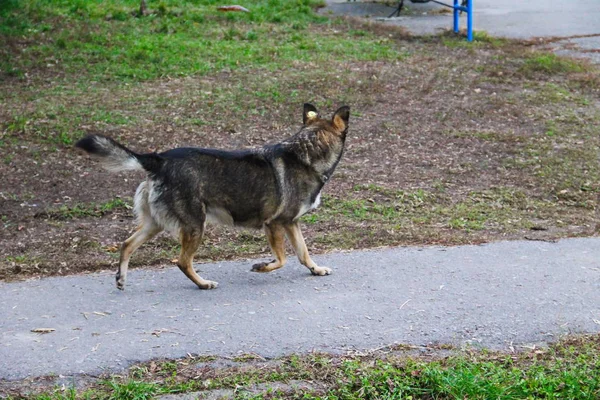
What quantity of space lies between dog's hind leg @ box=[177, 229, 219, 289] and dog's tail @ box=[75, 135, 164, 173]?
0.52m

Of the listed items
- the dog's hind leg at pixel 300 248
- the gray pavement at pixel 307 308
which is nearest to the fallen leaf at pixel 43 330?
the gray pavement at pixel 307 308

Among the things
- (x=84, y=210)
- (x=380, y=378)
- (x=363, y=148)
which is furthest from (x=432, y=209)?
(x=380, y=378)

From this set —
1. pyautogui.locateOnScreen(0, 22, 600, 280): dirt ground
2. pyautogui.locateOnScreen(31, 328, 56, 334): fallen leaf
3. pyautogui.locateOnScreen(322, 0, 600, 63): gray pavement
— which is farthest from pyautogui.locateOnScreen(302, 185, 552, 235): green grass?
pyautogui.locateOnScreen(322, 0, 600, 63): gray pavement

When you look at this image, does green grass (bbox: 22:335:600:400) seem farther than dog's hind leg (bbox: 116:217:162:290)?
No

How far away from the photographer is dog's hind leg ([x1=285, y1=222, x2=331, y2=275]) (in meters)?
6.42

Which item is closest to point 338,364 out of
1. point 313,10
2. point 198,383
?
point 198,383

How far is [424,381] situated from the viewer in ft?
15.5

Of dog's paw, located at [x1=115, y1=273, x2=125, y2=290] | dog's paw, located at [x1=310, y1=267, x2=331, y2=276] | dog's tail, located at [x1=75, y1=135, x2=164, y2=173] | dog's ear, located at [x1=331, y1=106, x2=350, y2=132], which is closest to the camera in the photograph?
dog's tail, located at [x1=75, y1=135, x2=164, y2=173]

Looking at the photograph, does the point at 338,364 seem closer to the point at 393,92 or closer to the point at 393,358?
the point at 393,358

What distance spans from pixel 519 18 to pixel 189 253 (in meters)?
14.7

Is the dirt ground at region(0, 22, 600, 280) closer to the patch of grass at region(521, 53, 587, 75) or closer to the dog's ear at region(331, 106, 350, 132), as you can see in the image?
the patch of grass at region(521, 53, 587, 75)

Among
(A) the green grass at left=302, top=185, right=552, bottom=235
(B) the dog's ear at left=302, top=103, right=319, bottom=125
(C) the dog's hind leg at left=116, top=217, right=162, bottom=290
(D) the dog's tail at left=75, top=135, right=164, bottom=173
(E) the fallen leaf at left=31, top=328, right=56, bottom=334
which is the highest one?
(B) the dog's ear at left=302, top=103, right=319, bottom=125

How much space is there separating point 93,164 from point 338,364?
16.2 ft

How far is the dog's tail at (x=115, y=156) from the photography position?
5773 mm
